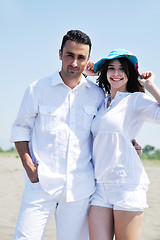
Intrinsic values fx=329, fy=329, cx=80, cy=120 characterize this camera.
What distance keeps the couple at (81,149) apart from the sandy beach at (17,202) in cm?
219

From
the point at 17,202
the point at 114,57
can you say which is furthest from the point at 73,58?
the point at 17,202

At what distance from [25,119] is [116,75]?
3.38 feet

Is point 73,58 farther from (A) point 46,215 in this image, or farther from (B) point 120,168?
(A) point 46,215

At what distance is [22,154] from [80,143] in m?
0.60

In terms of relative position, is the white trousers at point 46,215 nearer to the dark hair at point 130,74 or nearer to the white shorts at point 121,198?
the white shorts at point 121,198

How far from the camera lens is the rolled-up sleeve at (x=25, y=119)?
331 centimetres

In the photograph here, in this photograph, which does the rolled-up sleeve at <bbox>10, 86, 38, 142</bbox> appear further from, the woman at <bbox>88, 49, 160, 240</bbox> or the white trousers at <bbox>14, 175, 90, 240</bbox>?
the woman at <bbox>88, 49, 160, 240</bbox>

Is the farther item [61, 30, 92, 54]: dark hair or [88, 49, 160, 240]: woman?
[61, 30, 92, 54]: dark hair

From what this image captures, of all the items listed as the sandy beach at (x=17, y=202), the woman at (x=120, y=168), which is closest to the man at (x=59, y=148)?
the woman at (x=120, y=168)

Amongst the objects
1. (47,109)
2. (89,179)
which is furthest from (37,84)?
(89,179)

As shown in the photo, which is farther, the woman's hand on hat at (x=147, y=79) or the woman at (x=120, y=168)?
the woman's hand on hat at (x=147, y=79)

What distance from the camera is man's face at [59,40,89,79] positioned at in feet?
10.8

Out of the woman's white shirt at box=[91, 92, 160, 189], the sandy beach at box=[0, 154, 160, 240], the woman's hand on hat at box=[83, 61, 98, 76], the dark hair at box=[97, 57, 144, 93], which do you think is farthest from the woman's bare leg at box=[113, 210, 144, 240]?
the sandy beach at box=[0, 154, 160, 240]

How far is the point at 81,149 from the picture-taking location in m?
3.28
